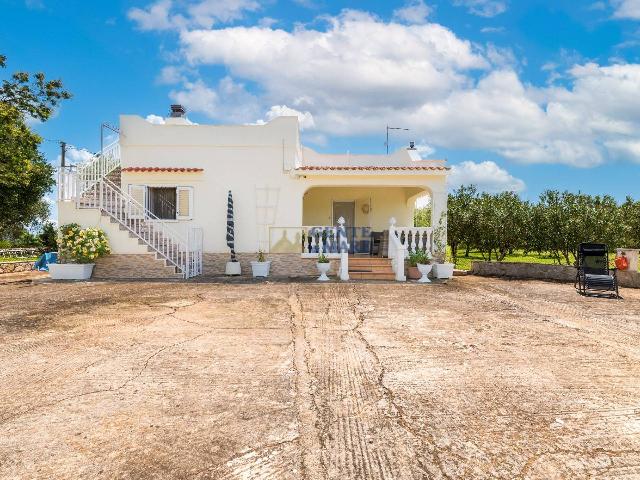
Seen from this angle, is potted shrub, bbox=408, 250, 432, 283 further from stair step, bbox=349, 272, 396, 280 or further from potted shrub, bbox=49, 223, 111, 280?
potted shrub, bbox=49, 223, 111, 280

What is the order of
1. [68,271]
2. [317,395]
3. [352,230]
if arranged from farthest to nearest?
[352,230]
[68,271]
[317,395]

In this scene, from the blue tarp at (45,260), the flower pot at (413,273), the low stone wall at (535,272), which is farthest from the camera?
the blue tarp at (45,260)

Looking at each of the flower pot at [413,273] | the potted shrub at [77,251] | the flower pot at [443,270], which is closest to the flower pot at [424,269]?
the flower pot at [413,273]

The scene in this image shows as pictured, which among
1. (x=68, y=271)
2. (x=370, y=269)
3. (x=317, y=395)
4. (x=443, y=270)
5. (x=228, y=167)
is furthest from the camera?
(x=228, y=167)

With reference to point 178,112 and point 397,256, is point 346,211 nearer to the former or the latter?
point 397,256

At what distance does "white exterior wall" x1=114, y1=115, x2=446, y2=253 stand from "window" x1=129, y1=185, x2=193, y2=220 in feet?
0.68

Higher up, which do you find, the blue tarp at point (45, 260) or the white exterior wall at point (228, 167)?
the white exterior wall at point (228, 167)

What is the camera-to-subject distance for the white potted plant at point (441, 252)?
43.4 ft

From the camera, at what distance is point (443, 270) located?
13.2m

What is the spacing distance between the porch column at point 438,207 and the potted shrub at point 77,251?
1049 cm

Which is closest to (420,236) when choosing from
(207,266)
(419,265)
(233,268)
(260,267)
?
(419,265)

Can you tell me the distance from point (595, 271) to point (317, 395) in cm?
975

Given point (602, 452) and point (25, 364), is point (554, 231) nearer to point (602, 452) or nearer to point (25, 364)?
point (602, 452)

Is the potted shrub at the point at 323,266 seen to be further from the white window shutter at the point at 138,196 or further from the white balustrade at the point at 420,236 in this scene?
the white window shutter at the point at 138,196
